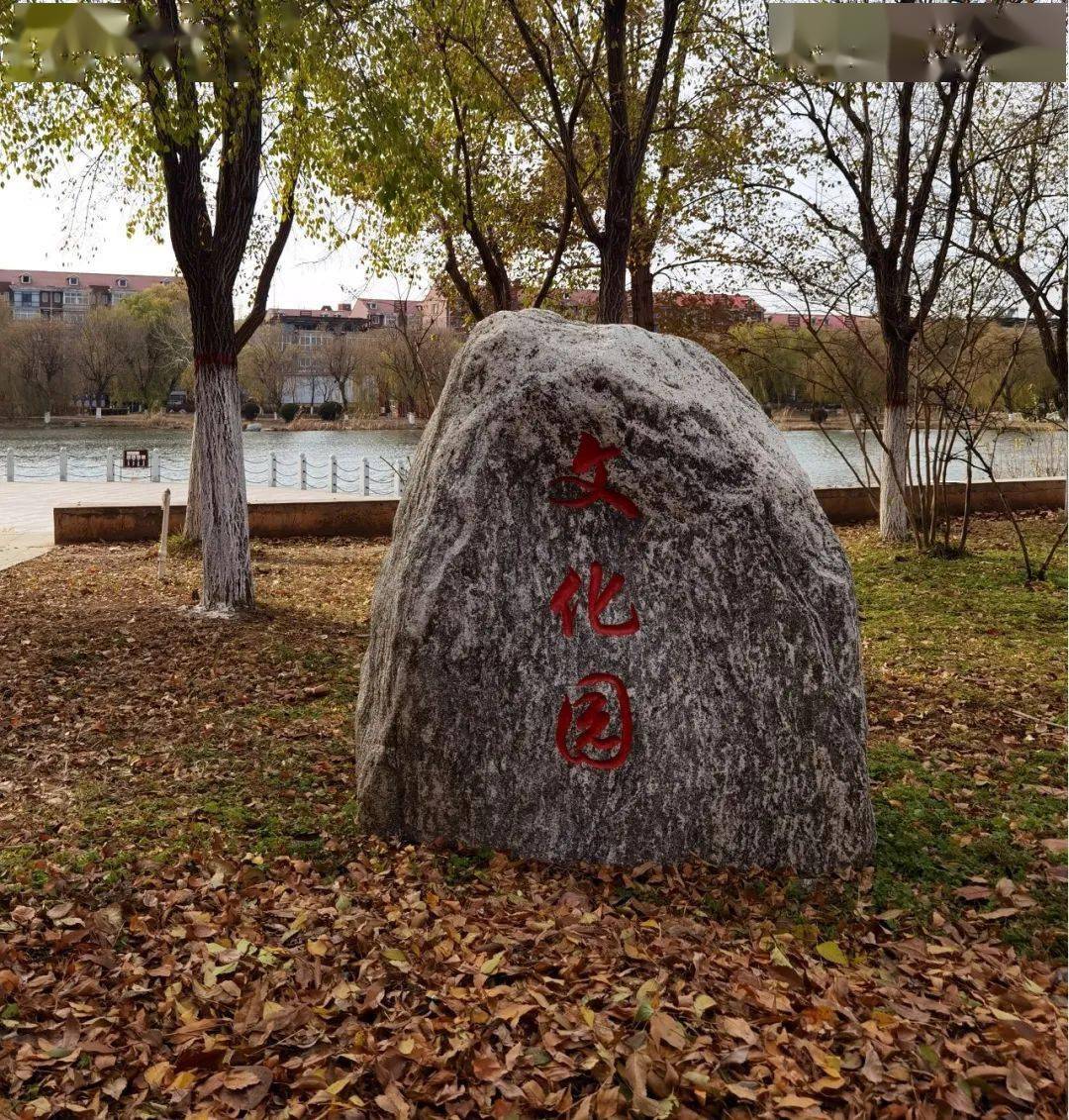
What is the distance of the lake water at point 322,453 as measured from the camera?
17734mm

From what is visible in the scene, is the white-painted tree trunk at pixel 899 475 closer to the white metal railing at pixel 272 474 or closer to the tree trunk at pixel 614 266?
the tree trunk at pixel 614 266

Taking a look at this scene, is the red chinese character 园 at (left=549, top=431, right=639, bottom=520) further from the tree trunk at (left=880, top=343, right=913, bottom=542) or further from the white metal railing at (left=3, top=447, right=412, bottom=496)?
the white metal railing at (left=3, top=447, right=412, bottom=496)

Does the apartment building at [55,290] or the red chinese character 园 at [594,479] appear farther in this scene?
the apartment building at [55,290]

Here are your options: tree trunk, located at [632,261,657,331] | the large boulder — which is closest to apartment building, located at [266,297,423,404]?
tree trunk, located at [632,261,657,331]

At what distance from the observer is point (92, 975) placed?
2.91m

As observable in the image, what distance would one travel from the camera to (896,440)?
10.8 meters

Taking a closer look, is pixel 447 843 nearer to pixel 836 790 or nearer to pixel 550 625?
pixel 550 625

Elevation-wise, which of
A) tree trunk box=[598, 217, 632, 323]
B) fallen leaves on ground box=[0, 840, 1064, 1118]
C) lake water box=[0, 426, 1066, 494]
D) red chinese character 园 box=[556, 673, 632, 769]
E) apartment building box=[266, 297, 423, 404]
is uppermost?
apartment building box=[266, 297, 423, 404]

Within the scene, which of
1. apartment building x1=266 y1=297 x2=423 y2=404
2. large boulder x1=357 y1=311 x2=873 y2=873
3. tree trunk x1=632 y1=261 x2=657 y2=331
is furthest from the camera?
apartment building x1=266 y1=297 x2=423 y2=404

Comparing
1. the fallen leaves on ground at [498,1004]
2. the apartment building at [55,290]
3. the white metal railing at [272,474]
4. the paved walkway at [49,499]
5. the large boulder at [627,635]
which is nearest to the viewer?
the fallen leaves on ground at [498,1004]

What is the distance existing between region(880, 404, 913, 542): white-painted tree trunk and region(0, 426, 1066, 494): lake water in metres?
0.72

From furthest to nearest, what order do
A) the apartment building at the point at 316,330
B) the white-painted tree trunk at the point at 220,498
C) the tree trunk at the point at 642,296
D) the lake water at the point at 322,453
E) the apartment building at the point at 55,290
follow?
the apartment building at the point at 55,290 → the apartment building at the point at 316,330 → the lake water at the point at 322,453 → the tree trunk at the point at 642,296 → the white-painted tree trunk at the point at 220,498

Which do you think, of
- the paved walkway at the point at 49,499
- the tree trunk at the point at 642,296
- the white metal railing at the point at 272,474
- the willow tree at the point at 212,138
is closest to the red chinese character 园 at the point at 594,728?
the willow tree at the point at 212,138

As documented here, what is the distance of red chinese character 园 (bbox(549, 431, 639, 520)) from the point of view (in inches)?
135
